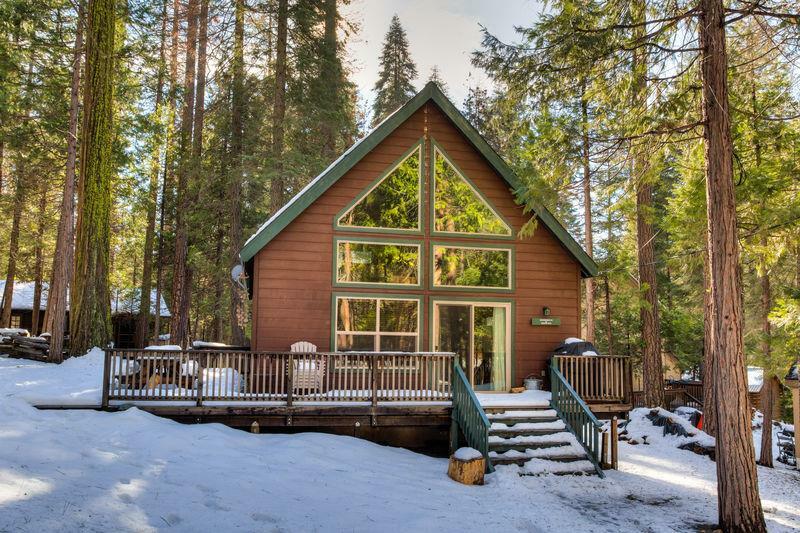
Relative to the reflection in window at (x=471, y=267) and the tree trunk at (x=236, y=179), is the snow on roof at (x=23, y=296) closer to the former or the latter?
the tree trunk at (x=236, y=179)

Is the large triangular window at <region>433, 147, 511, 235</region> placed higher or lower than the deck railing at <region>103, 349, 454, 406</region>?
higher

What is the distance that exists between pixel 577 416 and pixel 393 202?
533cm

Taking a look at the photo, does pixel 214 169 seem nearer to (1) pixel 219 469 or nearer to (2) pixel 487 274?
(2) pixel 487 274

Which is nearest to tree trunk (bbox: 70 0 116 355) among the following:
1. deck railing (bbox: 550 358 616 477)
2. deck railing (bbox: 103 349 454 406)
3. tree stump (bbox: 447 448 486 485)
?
deck railing (bbox: 103 349 454 406)

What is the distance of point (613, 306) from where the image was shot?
24656mm

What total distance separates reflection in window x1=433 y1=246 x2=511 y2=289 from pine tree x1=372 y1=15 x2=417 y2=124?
17.4 meters

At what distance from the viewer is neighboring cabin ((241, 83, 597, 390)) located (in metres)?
10.2

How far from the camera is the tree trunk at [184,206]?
18594 mm

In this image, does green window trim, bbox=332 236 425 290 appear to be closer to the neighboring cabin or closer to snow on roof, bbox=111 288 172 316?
the neighboring cabin

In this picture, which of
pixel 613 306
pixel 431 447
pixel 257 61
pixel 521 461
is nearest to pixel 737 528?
pixel 521 461

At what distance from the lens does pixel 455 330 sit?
10.9 m

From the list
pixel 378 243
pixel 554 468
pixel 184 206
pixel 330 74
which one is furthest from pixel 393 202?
pixel 184 206

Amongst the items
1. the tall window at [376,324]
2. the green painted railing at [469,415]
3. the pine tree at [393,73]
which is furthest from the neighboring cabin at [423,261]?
the pine tree at [393,73]

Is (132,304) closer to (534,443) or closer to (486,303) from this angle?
(486,303)
